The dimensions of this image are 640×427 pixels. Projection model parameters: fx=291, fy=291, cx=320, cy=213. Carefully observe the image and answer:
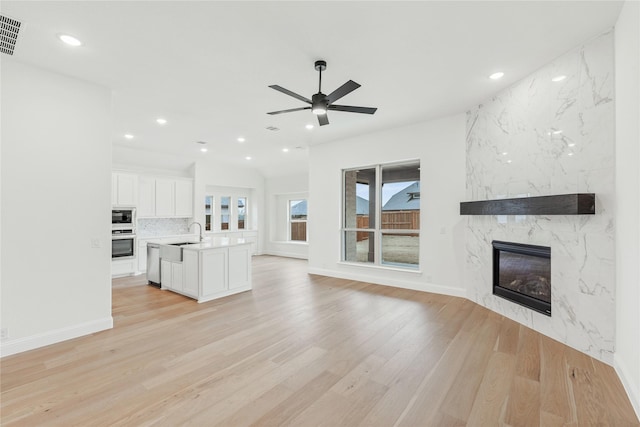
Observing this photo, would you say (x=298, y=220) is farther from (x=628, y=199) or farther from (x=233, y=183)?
(x=628, y=199)

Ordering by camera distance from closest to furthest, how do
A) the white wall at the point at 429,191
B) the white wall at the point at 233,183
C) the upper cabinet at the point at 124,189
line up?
the white wall at the point at 429,191 < the upper cabinet at the point at 124,189 < the white wall at the point at 233,183

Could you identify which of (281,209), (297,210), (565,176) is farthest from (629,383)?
(281,209)

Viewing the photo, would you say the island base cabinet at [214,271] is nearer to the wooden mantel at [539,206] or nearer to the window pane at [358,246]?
the window pane at [358,246]

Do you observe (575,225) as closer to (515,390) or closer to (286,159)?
(515,390)

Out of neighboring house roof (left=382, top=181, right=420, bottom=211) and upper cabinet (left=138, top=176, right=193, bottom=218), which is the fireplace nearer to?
neighboring house roof (left=382, top=181, right=420, bottom=211)

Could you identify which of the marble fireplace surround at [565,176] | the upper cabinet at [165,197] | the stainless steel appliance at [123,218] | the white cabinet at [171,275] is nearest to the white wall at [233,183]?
→ the upper cabinet at [165,197]

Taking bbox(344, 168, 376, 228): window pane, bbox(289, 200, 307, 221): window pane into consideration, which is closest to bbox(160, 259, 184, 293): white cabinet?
bbox(344, 168, 376, 228): window pane

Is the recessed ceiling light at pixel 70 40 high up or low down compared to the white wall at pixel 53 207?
up

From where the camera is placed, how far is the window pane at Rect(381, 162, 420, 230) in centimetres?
539

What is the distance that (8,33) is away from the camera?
2.51m

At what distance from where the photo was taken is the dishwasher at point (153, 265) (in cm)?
552

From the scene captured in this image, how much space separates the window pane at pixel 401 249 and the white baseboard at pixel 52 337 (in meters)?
4.51

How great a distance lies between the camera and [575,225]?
2.96 m

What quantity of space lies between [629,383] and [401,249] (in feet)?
11.7
